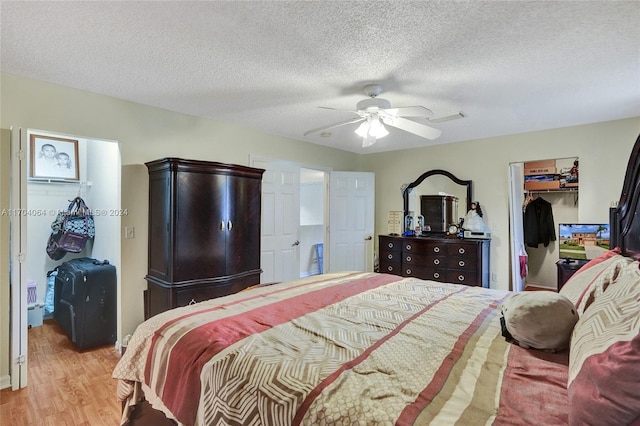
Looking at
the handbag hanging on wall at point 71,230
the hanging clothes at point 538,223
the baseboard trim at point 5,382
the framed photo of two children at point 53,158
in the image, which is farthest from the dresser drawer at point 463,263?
the framed photo of two children at point 53,158

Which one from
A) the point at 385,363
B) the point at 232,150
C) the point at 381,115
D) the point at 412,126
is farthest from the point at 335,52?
the point at 232,150

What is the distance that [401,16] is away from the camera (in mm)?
1664

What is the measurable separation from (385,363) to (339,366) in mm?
167

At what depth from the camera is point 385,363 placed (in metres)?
1.12

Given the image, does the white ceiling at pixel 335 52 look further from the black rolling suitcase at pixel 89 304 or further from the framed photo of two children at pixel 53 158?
the black rolling suitcase at pixel 89 304

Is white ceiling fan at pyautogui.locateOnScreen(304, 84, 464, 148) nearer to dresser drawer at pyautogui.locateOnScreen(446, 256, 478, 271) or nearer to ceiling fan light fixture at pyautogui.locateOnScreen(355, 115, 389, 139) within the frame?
ceiling fan light fixture at pyautogui.locateOnScreen(355, 115, 389, 139)

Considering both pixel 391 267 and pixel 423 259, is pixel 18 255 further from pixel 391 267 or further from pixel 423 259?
pixel 423 259

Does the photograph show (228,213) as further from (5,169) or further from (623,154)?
(623,154)

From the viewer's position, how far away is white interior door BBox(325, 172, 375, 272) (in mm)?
5027

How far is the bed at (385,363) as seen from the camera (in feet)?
2.75

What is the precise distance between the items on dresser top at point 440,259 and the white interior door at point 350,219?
0.53 m

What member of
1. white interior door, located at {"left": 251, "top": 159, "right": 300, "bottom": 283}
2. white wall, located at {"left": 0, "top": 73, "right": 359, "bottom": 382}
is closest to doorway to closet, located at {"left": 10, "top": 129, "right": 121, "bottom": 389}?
white wall, located at {"left": 0, "top": 73, "right": 359, "bottom": 382}

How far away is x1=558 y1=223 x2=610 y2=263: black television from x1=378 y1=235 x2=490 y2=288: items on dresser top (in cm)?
97

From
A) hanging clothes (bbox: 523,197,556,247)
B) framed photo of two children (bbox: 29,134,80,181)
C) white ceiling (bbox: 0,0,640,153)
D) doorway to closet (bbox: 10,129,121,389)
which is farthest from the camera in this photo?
hanging clothes (bbox: 523,197,556,247)
